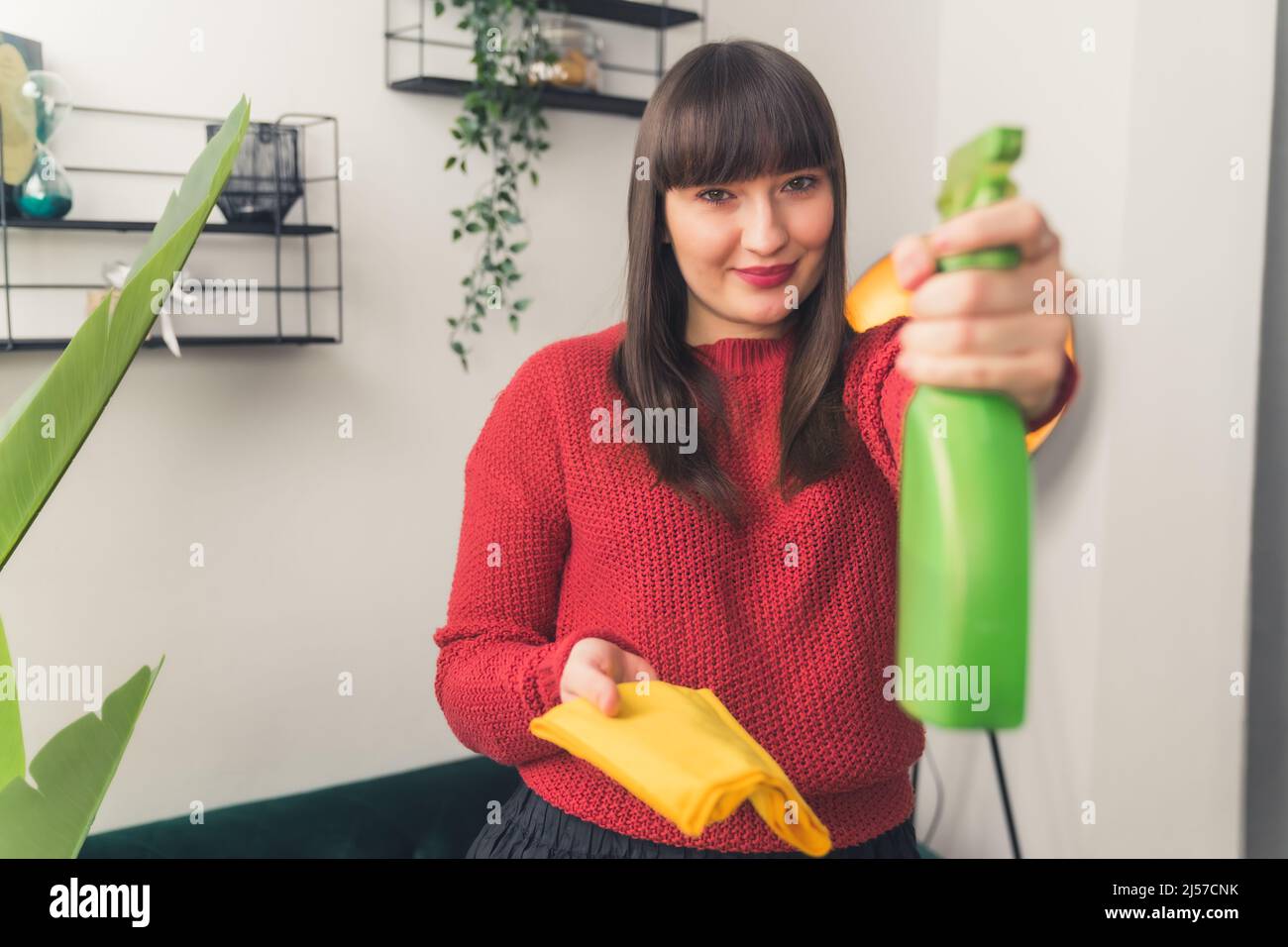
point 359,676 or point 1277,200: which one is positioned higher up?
point 1277,200

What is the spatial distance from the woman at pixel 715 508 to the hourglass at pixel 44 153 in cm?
68

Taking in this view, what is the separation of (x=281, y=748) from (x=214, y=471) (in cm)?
40

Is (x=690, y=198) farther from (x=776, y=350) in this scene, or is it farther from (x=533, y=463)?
(x=533, y=463)

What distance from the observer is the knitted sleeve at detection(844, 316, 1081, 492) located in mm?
811

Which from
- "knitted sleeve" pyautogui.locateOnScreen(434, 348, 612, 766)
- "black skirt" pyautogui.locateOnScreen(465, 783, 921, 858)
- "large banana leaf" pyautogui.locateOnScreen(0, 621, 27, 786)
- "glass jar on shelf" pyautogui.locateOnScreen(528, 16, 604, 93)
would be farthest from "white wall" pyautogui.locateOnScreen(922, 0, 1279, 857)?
"large banana leaf" pyautogui.locateOnScreen(0, 621, 27, 786)

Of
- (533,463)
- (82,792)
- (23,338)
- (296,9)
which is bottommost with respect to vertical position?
(82,792)

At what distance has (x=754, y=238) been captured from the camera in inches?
34.6

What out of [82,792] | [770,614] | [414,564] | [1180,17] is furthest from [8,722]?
[1180,17]

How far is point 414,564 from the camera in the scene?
69.3 inches

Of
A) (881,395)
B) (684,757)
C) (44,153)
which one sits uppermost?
(44,153)

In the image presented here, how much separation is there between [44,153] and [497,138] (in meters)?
0.59
